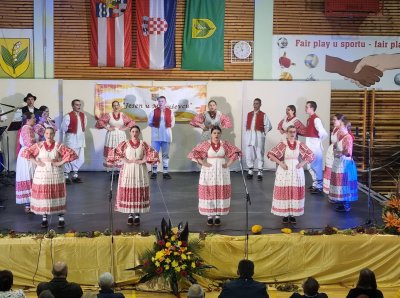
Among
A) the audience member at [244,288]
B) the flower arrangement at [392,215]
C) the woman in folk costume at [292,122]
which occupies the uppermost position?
the woman in folk costume at [292,122]

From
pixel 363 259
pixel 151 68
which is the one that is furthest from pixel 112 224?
pixel 151 68

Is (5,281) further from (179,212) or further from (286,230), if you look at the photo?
(179,212)

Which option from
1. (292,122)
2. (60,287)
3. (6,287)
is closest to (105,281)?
(60,287)

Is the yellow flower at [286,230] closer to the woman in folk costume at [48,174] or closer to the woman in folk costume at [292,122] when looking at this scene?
the woman in folk costume at [48,174]

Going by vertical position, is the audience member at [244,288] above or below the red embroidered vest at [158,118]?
below

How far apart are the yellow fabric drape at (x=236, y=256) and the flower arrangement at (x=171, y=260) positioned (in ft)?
0.78

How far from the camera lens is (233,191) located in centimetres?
1313

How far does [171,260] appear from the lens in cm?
921

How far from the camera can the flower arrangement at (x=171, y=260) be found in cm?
920

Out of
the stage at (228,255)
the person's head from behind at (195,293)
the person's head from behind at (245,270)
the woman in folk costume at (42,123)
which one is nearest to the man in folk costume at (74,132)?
the woman in folk costume at (42,123)

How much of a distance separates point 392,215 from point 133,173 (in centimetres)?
351

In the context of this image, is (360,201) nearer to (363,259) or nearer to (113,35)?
(363,259)

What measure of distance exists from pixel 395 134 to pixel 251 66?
335 centimetres

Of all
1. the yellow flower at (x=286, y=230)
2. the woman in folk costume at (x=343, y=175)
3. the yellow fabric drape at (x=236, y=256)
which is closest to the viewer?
the yellow fabric drape at (x=236, y=256)
